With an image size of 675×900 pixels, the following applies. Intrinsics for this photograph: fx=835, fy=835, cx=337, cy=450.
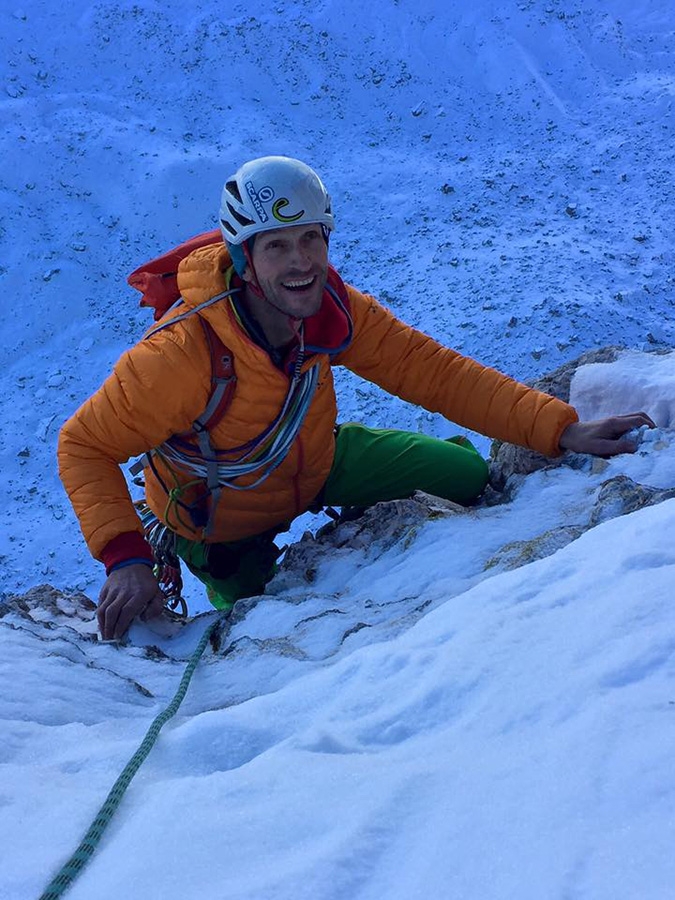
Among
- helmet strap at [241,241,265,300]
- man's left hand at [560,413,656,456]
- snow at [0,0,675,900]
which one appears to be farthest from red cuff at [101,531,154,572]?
man's left hand at [560,413,656,456]

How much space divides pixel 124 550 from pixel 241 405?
2.52 feet

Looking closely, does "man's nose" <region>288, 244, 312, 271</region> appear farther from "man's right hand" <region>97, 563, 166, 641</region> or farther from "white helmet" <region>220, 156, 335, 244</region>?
"man's right hand" <region>97, 563, 166, 641</region>

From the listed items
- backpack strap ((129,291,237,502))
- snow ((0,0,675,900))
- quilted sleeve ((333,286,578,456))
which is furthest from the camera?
quilted sleeve ((333,286,578,456))

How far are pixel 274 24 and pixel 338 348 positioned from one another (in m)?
9.86

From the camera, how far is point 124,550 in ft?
11.2

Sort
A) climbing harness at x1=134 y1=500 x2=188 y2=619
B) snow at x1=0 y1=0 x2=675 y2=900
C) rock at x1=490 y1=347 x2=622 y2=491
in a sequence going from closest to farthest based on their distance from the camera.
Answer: snow at x1=0 y1=0 x2=675 y2=900 → rock at x1=490 y1=347 x2=622 y2=491 → climbing harness at x1=134 y1=500 x2=188 y2=619

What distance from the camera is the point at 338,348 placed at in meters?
3.66

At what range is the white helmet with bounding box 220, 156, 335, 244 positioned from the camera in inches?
132

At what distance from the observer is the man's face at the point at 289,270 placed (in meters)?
3.38

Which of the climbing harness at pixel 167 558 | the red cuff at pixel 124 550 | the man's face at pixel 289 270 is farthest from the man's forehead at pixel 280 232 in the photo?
the climbing harness at pixel 167 558

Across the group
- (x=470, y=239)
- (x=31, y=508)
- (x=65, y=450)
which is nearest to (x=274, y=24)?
(x=470, y=239)

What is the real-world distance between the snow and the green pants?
542 millimetres

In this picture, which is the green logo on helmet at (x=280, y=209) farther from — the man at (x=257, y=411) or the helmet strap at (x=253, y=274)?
the helmet strap at (x=253, y=274)

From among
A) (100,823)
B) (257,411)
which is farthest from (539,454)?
(100,823)
